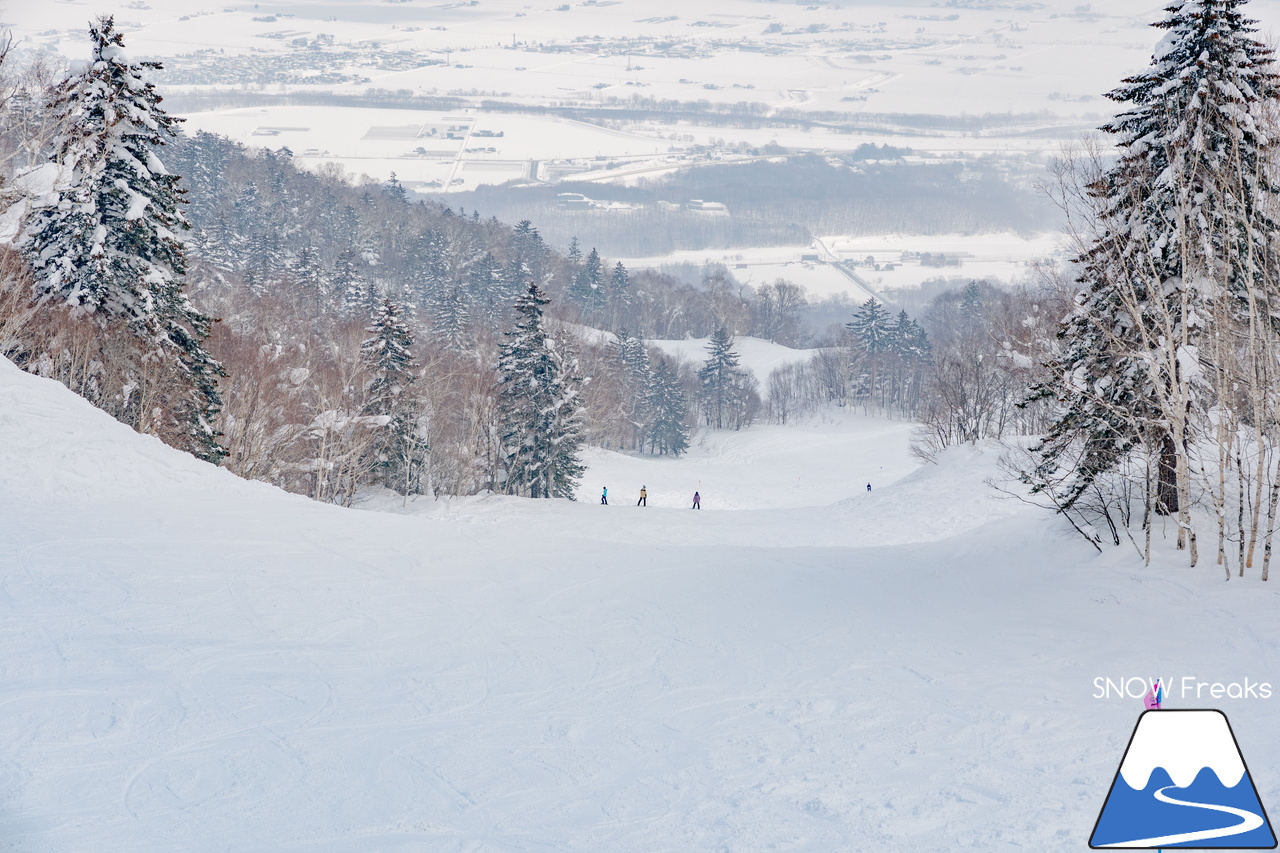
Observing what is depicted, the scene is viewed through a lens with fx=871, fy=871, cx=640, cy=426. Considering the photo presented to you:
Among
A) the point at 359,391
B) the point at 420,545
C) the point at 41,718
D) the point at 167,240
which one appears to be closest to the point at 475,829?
the point at 41,718

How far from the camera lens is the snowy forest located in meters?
12.0

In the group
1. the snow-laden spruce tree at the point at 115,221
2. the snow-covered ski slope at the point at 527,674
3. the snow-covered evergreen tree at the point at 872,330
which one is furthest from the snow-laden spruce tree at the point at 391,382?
the snow-covered evergreen tree at the point at 872,330

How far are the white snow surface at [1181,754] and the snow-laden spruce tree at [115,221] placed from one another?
22.6 metres

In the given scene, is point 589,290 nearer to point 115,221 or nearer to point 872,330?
point 872,330

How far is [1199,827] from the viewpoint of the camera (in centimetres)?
424

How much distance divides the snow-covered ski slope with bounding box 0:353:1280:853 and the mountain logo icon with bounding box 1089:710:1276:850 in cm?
245

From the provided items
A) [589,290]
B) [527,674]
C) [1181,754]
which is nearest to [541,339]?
[527,674]

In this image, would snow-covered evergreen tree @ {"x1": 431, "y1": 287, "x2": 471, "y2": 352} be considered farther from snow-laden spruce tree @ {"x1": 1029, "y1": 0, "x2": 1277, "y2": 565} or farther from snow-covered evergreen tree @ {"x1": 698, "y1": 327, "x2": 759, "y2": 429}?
snow-laden spruce tree @ {"x1": 1029, "y1": 0, "x2": 1277, "y2": 565}

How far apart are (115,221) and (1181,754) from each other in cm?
2399

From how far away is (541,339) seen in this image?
3769 centimetres

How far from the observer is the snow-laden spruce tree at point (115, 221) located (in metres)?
21.0

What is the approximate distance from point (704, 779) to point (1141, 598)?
7.70m

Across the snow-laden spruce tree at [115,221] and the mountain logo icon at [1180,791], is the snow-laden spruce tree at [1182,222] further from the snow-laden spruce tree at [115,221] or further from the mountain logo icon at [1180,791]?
the snow-laden spruce tree at [115,221]

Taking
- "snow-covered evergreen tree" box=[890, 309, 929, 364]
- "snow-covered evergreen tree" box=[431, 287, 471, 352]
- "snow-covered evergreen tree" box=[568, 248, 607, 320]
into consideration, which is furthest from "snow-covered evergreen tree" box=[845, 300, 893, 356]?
"snow-covered evergreen tree" box=[431, 287, 471, 352]
